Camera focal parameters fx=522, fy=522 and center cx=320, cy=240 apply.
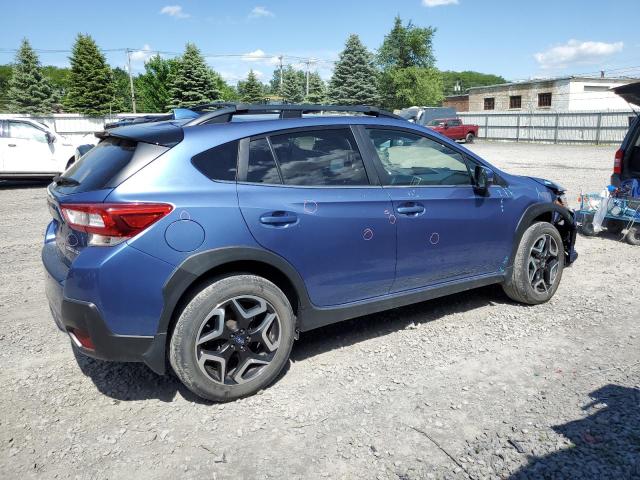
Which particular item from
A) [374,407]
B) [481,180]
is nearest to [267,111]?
[481,180]

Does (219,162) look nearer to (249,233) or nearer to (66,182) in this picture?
(249,233)

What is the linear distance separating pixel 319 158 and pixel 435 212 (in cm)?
102

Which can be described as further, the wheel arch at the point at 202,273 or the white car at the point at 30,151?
the white car at the point at 30,151

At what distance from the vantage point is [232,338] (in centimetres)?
320

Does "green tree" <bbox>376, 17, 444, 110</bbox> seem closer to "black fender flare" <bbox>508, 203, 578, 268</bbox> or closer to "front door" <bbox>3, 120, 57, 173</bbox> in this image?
"front door" <bbox>3, 120, 57, 173</bbox>

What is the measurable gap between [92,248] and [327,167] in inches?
62.8

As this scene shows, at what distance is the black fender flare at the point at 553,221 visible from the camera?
15.1 feet

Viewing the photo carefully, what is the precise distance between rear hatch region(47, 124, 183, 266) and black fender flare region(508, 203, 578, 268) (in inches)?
119

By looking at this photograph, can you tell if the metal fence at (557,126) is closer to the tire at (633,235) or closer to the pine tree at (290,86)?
the tire at (633,235)

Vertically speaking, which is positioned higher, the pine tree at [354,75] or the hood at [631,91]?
the pine tree at [354,75]

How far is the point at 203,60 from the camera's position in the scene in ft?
128

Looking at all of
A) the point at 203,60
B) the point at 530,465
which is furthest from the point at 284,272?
the point at 203,60

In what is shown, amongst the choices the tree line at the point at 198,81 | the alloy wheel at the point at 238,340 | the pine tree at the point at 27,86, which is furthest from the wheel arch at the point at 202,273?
the pine tree at the point at 27,86

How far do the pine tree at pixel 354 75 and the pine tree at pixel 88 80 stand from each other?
1976 centimetres
